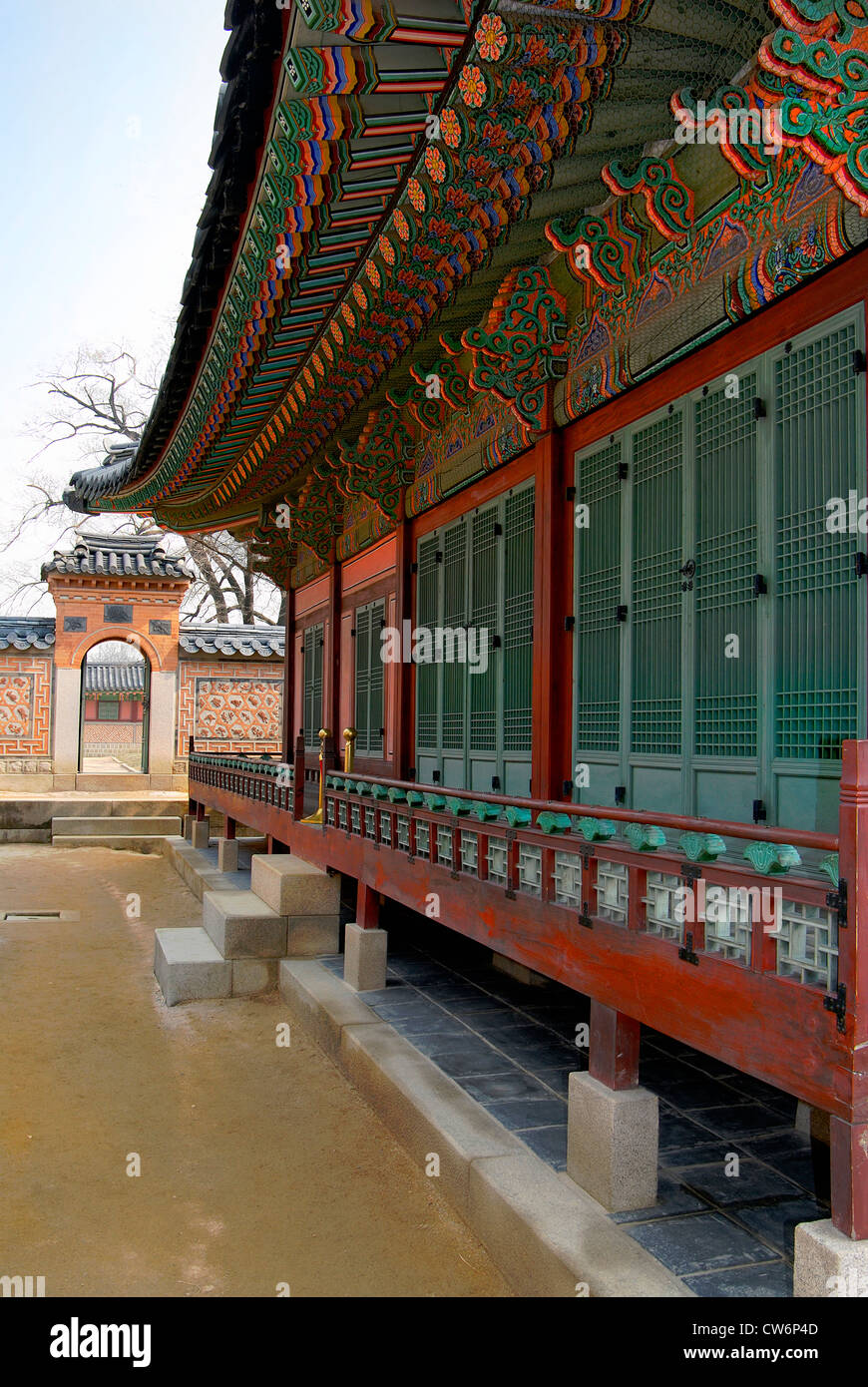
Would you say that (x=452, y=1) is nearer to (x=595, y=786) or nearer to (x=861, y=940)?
(x=861, y=940)

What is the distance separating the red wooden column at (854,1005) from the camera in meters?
2.61

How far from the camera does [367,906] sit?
24.3 ft

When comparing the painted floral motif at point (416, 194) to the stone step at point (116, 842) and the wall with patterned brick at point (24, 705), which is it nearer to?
the stone step at point (116, 842)

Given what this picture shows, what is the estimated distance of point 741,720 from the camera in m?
4.53

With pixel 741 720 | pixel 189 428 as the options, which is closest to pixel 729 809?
pixel 741 720

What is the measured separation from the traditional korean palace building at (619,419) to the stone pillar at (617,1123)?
19mm

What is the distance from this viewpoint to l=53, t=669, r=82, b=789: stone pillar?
20469mm

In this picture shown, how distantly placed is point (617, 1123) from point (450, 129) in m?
3.94

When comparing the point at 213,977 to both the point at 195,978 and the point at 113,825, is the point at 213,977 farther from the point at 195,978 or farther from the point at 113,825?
the point at 113,825

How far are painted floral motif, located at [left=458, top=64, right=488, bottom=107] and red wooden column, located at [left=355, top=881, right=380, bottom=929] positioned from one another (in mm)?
5102

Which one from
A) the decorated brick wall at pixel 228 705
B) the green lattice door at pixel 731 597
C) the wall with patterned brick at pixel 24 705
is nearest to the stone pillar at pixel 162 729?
the decorated brick wall at pixel 228 705

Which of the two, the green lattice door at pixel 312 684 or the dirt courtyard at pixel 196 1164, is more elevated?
the green lattice door at pixel 312 684
